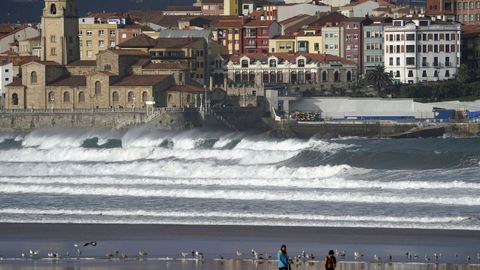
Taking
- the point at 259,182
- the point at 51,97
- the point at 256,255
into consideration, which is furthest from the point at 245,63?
the point at 256,255

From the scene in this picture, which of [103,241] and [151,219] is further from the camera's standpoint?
[151,219]

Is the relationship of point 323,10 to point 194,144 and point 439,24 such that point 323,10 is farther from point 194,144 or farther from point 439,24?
point 194,144

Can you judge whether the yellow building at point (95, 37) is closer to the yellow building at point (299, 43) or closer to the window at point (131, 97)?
the yellow building at point (299, 43)

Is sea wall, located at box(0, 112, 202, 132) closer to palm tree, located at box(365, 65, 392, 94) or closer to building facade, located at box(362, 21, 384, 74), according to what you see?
palm tree, located at box(365, 65, 392, 94)

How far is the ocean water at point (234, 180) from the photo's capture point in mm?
57719

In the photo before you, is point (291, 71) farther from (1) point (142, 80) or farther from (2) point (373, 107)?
(1) point (142, 80)

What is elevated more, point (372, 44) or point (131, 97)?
point (372, 44)

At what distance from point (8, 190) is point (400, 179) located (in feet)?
43.8

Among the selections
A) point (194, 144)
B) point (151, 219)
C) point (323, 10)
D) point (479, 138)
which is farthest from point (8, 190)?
point (323, 10)

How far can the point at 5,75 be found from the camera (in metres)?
110

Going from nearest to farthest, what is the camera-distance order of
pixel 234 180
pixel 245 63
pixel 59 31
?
pixel 234 180 → pixel 59 31 → pixel 245 63

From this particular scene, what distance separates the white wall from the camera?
102875 millimetres

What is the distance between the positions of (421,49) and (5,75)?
74.2 ft

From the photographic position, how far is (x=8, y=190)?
68438 mm
